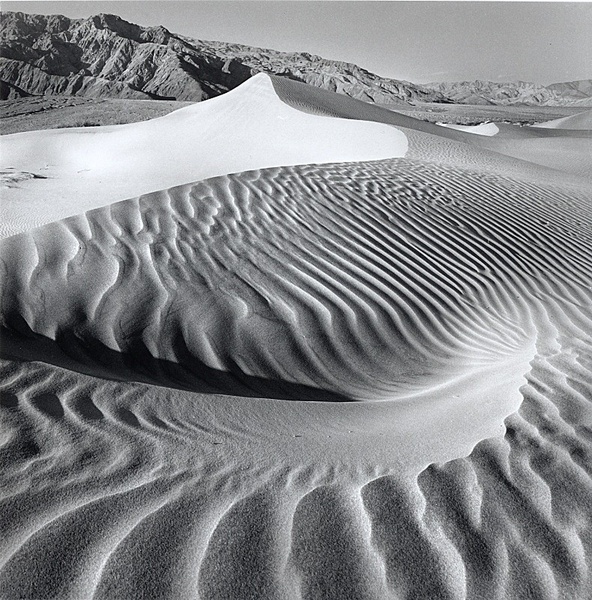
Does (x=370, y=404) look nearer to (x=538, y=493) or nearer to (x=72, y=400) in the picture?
(x=538, y=493)

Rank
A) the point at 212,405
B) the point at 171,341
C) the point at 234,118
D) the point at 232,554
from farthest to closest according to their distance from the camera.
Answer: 1. the point at 234,118
2. the point at 171,341
3. the point at 212,405
4. the point at 232,554

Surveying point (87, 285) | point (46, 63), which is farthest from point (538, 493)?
point (46, 63)

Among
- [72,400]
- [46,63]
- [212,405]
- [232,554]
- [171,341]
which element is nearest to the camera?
[232,554]

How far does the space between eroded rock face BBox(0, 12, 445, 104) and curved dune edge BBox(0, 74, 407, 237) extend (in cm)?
2724

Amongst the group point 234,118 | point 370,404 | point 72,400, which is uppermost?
point 72,400

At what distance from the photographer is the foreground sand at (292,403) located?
179cm

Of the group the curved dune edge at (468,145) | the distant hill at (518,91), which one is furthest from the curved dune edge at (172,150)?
the distant hill at (518,91)

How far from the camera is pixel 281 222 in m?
5.44

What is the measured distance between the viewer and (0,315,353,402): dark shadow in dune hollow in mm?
2996

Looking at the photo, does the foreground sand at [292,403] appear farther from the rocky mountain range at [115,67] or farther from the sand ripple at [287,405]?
the rocky mountain range at [115,67]

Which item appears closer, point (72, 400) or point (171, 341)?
point (72, 400)

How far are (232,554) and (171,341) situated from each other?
1856mm

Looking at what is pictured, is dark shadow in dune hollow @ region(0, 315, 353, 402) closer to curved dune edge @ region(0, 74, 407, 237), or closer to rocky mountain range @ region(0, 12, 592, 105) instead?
curved dune edge @ region(0, 74, 407, 237)

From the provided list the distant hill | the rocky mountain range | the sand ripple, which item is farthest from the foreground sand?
the distant hill
